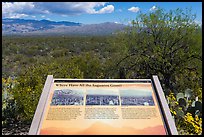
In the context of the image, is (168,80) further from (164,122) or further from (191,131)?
(164,122)

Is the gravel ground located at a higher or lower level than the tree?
lower

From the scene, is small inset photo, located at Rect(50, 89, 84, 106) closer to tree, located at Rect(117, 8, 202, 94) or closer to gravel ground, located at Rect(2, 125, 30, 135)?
gravel ground, located at Rect(2, 125, 30, 135)

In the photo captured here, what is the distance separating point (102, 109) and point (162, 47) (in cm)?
887

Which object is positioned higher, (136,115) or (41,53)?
(136,115)

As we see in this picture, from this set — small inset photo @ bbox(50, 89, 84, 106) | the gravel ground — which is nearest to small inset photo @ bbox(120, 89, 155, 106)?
small inset photo @ bbox(50, 89, 84, 106)

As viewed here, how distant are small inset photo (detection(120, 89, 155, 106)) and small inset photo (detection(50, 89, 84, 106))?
1.52 feet

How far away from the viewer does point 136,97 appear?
4004 millimetres

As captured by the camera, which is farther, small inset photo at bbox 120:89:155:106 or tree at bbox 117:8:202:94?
tree at bbox 117:8:202:94

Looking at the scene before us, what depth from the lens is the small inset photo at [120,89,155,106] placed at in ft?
12.8

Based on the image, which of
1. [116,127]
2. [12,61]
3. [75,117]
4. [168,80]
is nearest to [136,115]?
[116,127]

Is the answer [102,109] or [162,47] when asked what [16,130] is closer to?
[102,109]

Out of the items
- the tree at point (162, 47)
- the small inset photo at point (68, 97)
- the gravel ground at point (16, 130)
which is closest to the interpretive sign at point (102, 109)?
the small inset photo at point (68, 97)

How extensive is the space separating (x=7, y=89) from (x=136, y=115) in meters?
6.16

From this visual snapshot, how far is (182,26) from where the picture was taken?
1250 centimetres
